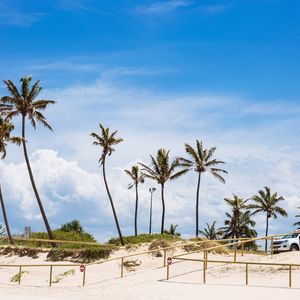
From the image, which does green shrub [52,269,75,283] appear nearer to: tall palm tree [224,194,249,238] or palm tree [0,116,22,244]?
palm tree [0,116,22,244]

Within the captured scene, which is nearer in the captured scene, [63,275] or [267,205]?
[63,275]

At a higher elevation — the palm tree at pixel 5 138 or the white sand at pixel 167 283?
the palm tree at pixel 5 138

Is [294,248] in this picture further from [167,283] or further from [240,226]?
[240,226]

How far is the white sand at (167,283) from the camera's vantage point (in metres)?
25.2

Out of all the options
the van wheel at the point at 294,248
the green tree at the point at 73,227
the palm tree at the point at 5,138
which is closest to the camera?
the van wheel at the point at 294,248

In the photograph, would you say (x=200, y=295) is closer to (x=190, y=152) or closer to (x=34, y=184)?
(x=34, y=184)

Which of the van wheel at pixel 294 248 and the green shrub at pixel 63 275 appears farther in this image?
the van wheel at pixel 294 248

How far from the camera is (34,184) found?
2281 inches

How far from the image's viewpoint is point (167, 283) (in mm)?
28750

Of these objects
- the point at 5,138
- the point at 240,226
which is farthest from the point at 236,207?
the point at 5,138

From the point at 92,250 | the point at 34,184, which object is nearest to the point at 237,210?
the point at 34,184

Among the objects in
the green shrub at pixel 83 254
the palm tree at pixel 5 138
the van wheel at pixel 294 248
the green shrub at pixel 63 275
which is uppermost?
the palm tree at pixel 5 138

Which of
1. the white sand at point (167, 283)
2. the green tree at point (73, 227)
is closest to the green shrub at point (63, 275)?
the white sand at point (167, 283)

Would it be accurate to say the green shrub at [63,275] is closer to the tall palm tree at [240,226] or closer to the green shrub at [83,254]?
the green shrub at [83,254]
